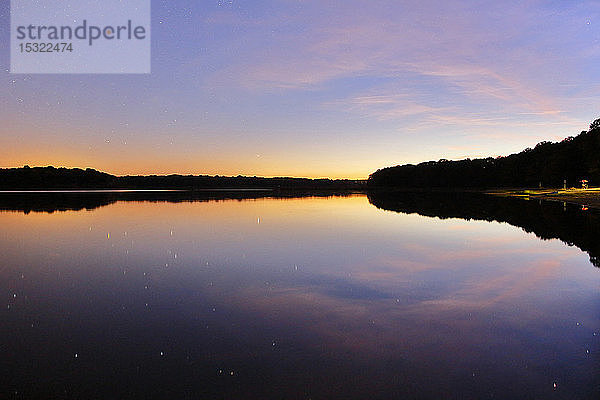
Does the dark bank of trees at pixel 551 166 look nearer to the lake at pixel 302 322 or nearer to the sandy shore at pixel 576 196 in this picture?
the sandy shore at pixel 576 196

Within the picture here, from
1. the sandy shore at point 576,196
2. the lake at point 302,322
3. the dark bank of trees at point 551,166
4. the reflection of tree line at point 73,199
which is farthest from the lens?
the dark bank of trees at point 551,166

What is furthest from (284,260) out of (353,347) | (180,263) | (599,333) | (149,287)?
(599,333)

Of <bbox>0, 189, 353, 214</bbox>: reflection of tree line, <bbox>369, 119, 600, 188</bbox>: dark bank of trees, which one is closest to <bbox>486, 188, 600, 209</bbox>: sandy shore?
<bbox>369, 119, 600, 188</bbox>: dark bank of trees

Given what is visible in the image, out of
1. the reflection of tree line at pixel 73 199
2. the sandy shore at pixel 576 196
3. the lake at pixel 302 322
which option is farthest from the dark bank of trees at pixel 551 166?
the lake at pixel 302 322

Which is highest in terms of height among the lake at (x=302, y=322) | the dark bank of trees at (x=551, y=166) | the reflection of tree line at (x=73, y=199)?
the dark bank of trees at (x=551, y=166)

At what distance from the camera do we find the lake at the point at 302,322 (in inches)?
268

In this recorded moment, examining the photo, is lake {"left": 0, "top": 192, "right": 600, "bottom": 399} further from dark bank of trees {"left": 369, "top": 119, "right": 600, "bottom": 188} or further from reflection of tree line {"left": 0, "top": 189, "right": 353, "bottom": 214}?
dark bank of trees {"left": 369, "top": 119, "right": 600, "bottom": 188}

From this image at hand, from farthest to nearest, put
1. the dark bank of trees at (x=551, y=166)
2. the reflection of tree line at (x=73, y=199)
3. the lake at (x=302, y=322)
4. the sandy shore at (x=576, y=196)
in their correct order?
the dark bank of trees at (x=551, y=166)
the reflection of tree line at (x=73, y=199)
the sandy shore at (x=576, y=196)
the lake at (x=302, y=322)

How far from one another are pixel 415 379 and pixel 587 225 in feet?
86.0

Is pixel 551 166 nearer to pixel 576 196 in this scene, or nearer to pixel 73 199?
pixel 576 196

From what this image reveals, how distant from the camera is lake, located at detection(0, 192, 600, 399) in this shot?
682 centimetres

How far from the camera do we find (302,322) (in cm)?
972

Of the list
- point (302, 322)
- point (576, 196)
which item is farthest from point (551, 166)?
point (302, 322)

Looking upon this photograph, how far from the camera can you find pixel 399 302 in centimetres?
1137
